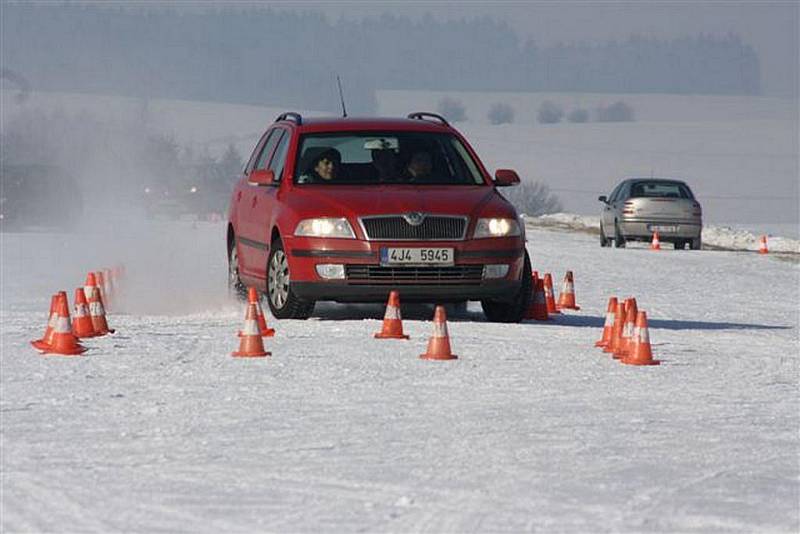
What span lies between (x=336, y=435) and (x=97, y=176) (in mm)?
104291

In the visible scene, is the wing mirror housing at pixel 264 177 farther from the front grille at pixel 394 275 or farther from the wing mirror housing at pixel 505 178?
the wing mirror housing at pixel 505 178

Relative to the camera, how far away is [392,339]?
12570 millimetres

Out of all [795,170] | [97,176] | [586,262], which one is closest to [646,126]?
[795,170]

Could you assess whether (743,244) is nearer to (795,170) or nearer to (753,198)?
(753,198)

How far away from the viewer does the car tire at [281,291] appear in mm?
13992

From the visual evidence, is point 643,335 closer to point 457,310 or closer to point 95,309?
point 95,309

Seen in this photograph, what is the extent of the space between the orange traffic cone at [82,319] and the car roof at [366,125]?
3.19 metres

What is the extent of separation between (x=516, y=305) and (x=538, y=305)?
1.00 metres

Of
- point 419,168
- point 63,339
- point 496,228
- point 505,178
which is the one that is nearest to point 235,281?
point 419,168

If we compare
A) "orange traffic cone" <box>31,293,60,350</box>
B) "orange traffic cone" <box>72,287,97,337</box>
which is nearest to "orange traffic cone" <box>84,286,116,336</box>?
"orange traffic cone" <box>72,287,97,337</box>

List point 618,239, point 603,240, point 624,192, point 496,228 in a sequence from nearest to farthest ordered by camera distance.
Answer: point 496,228 < point 624,192 < point 618,239 < point 603,240

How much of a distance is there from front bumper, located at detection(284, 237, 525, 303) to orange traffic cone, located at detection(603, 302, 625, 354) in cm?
157

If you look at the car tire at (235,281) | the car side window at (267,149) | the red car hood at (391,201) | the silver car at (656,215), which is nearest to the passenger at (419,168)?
the red car hood at (391,201)

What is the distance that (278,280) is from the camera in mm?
14273
